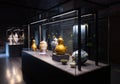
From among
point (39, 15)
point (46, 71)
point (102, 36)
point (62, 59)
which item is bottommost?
point (46, 71)

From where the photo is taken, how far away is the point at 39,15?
4094mm

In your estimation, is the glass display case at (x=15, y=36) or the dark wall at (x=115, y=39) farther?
the glass display case at (x=15, y=36)

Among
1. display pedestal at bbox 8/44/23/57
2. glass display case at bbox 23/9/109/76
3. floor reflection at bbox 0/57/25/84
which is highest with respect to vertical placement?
glass display case at bbox 23/9/109/76

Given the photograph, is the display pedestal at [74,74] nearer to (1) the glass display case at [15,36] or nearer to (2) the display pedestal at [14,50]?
(2) the display pedestal at [14,50]

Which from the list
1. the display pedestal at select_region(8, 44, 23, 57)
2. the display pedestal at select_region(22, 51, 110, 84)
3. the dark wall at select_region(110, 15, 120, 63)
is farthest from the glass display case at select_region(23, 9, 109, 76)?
the display pedestal at select_region(8, 44, 23, 57)

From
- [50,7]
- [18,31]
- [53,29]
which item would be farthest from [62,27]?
[18,31]

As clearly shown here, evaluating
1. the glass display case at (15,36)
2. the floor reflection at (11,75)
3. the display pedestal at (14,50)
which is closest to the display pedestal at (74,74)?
the floor reflection at (11,75)

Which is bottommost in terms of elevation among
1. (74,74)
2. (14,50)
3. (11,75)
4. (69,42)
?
(11,75)

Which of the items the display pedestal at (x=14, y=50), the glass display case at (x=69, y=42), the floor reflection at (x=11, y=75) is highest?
the glass display case at (x=69, y=42)

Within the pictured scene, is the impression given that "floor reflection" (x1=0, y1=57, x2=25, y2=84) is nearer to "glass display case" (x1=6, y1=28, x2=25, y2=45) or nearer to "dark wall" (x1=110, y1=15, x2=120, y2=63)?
"dark wall" (x1=110, y1=15, x2=120, y2=63)

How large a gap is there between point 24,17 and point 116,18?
4.02 meters

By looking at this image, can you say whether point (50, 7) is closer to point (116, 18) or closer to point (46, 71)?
point (46, 71)

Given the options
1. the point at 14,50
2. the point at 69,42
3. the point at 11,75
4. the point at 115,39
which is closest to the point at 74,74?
the point at 69,42

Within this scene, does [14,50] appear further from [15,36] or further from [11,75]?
[11,75]
